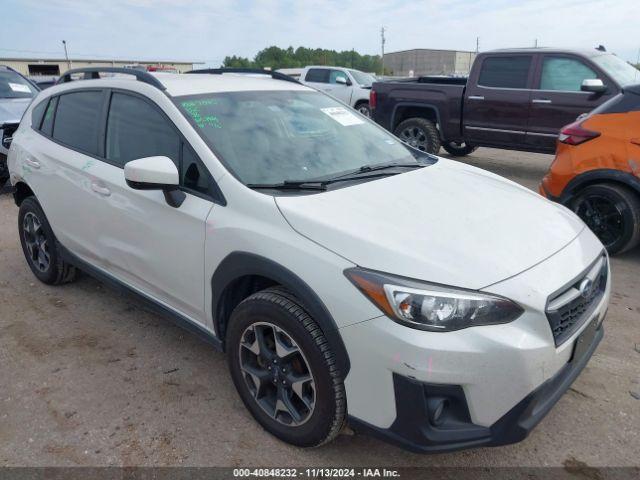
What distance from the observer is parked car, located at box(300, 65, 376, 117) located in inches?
590

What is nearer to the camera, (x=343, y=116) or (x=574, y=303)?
(x=574, y=303)

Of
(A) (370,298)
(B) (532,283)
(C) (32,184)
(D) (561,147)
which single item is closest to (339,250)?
(A) (370,298)

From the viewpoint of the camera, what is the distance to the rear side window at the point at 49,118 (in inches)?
158

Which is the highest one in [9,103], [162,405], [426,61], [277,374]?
[426,61]

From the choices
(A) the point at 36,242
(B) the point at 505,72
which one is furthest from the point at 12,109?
(B) the point at 505,72

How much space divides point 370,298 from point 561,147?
3.76 metres

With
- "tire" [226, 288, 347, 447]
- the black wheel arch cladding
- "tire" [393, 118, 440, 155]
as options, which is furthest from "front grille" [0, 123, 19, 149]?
"tire" [226, 288, 347, 447]

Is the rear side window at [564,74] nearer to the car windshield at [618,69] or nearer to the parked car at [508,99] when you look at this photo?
the parked car at [508,99]

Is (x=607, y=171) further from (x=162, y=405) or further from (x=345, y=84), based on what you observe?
(x=345, y=84)

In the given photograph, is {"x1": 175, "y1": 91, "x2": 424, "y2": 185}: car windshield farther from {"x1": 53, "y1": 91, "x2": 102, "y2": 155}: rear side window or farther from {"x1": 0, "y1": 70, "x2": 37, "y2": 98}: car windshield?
{"x1": 0, "y1": 70, "x2": 37, "y2": 98}: car windshield

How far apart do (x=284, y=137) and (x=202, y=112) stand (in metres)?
0.46

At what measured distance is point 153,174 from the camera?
8.36 feet

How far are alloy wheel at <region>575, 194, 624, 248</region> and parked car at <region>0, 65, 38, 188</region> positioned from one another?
722cm

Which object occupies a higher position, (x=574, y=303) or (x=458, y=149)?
(x=574, y=303)
